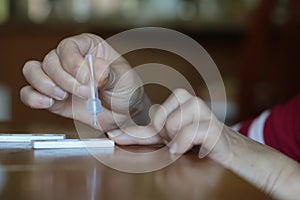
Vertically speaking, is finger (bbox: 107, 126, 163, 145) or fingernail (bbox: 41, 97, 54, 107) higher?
fingernail (bbox: 41, 97, 54, 107)

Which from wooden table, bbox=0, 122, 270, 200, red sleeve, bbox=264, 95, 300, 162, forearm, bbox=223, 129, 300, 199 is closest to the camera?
wooden table, bbox=0, 122, 270, 200

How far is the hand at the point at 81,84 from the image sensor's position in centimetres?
69

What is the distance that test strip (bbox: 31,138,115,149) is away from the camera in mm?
640

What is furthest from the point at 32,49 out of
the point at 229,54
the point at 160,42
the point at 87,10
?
the point at 229,54

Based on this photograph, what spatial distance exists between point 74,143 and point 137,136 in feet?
0.27

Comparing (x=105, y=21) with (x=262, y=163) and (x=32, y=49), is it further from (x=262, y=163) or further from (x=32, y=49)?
(x=262, y=163)

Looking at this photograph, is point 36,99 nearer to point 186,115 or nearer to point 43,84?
point 43,84

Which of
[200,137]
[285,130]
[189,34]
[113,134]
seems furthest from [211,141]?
[189,34]

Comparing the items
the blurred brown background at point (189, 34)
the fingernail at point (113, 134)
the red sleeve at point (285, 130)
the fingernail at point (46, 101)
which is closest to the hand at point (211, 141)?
the fingernail at point (113, 134)

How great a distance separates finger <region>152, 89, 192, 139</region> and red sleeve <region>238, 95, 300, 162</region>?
1.61 ft

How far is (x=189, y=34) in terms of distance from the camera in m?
3.56

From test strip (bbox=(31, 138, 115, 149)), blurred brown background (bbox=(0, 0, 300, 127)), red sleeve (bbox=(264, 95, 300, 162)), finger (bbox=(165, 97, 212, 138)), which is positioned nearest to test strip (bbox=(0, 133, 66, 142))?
test strip (bbox=(31, 138, 115, 149))

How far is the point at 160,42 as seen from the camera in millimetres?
3502

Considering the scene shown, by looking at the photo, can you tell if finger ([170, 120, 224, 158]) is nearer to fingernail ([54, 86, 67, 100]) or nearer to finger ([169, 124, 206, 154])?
finger ([169, 124, 206, 154])
